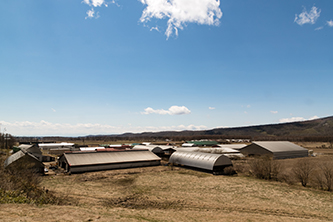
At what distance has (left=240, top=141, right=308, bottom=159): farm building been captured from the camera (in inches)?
2482

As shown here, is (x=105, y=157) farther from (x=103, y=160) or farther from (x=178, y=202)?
(x=178, y=202)

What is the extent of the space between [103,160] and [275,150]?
52352 mm

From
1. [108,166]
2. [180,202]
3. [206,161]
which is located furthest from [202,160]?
[180,202]

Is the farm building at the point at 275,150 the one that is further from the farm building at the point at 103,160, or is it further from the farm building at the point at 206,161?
the farm building at the point at 103,160

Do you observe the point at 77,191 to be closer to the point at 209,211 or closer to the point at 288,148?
the point at 209,211

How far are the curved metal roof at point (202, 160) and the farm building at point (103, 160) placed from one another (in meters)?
5.90

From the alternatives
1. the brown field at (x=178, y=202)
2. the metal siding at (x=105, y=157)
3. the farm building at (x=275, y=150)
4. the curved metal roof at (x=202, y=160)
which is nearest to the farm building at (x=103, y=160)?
the metal siding at (x=105, y=157)

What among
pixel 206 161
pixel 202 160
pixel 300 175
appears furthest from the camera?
pixel 202 160

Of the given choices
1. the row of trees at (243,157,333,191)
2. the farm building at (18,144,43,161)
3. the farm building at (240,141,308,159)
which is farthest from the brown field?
the farm building at (240,141,308,159)

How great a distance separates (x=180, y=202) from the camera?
21.5 m

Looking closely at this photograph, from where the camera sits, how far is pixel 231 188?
2766cm

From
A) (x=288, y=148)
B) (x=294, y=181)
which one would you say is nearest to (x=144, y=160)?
(x=294, y=181)

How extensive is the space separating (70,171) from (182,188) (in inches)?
937

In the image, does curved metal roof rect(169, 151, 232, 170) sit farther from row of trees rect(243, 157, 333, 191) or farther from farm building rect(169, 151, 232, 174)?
row of trees rect(243, 157, 333, 191)
